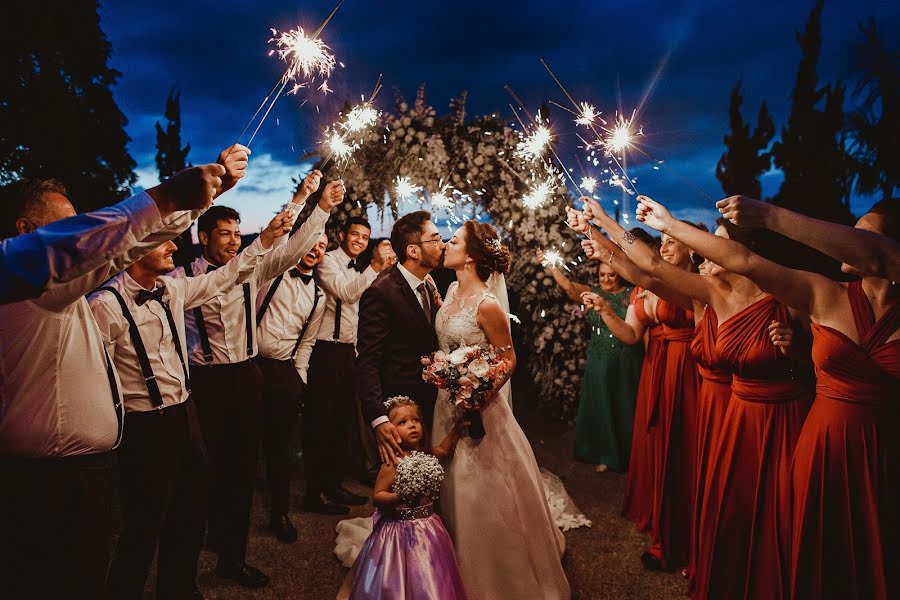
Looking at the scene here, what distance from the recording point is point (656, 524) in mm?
4070

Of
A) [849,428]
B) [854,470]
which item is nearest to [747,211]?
[849,428]

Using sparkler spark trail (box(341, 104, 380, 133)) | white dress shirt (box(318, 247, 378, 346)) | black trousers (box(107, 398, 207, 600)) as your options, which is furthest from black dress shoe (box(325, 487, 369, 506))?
sparkler spark trail (box(341, 104, 380, 133))

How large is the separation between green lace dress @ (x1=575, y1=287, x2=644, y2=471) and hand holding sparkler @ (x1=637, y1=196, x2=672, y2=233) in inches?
121

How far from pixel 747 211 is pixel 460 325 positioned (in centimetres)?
169

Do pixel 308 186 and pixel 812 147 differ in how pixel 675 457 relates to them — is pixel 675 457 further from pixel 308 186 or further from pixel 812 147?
pixel 812 147

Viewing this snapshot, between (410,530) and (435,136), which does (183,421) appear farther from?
(435,136)

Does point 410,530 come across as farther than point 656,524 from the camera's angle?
No

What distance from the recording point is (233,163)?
184 centimetres

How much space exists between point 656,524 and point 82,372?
3821mm

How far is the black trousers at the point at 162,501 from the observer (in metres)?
2.74

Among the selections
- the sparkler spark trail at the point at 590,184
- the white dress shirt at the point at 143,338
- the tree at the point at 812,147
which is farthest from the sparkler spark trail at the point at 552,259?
the tree at the point at 812,147

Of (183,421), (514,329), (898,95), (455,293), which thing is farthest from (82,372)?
(898,95)

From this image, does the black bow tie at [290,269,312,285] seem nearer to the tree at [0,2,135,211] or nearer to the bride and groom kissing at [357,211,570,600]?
the bride and groom kissing at [357,211,570,600]

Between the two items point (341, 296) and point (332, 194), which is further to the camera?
point (341, 296)
